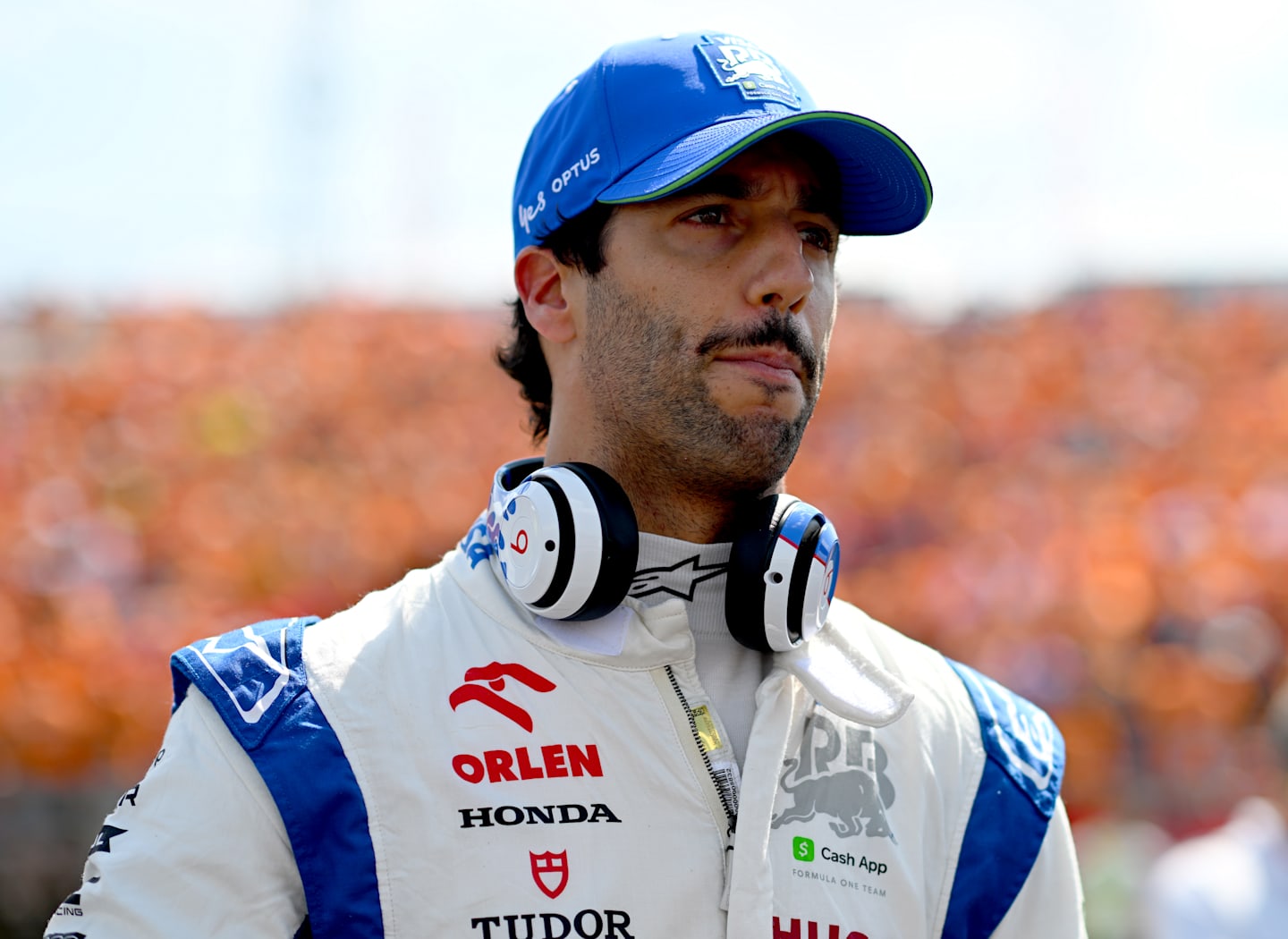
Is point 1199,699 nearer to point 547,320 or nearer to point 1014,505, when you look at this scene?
point 1014,505

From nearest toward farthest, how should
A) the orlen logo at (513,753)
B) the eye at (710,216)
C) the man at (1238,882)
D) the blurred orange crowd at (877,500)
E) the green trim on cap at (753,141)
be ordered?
the orlen logo at (513,753)
the green trim on cap at (753,141)
the eye at (710,216)
the man at (1238,882)
the blurred orange crowd at (877,500)

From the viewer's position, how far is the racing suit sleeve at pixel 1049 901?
1.57 metres

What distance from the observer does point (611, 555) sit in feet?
4.91

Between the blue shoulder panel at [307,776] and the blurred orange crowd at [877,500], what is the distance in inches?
83.5

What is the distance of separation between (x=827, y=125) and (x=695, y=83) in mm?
173

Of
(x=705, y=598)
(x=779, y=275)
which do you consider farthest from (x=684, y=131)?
(x=705, y=598)

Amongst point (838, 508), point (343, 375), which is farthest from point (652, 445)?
point (343, 375)

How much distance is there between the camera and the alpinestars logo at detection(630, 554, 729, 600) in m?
1.62

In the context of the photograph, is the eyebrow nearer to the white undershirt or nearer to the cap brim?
the cap brim

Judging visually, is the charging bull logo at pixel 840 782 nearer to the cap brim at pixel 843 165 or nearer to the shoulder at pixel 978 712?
the shoulder at pixel 978 712

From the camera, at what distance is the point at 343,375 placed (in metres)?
13.2

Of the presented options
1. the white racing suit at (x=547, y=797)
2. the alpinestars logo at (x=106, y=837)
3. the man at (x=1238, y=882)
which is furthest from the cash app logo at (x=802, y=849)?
the man at (x=1238, y=882)

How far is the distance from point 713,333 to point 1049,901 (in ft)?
2.60

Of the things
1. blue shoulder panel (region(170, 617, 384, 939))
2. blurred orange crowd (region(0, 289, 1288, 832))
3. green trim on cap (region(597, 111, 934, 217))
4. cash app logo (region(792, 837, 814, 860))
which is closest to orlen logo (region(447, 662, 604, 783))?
blue shoulder panel (region(170, 617, 384, 939))
